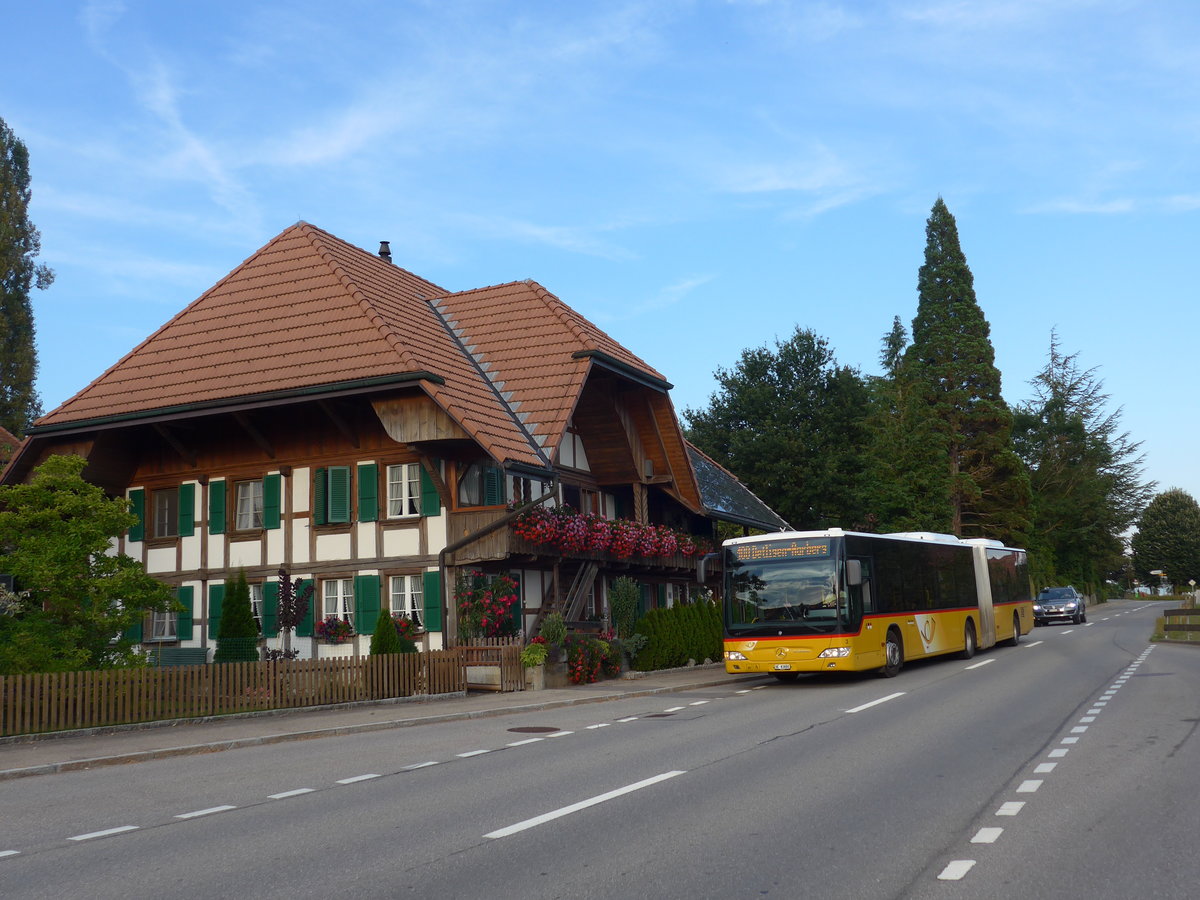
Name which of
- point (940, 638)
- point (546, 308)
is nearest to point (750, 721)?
point (940, 638)

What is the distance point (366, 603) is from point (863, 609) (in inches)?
425

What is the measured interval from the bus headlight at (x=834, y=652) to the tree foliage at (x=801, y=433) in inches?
1046

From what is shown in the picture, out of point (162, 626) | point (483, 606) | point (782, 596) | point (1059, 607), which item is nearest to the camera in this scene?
point (782, 596)

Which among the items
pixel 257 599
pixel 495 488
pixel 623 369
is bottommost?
pixel 257 599

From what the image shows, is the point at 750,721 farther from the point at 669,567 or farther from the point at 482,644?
the point at 669,567

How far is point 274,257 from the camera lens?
105 ft

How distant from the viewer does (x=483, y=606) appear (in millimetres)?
25172

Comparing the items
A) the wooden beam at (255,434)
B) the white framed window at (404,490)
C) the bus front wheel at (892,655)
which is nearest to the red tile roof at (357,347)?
the wooden beam at (255,434)

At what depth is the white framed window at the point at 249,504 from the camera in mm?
28312

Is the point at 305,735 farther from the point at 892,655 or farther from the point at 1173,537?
the point at 1173,537

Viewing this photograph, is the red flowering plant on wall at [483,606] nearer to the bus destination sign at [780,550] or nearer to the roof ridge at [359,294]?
the roof ridge at [359,294]

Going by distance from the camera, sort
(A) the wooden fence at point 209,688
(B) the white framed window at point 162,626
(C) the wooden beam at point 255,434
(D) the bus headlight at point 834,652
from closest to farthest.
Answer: (A) the wooden fence at point 209,688 < (D) the bus headlight at point 834,652 < (C) the wooden beam at point 255,434 < (B) the white framed window at point 162,626

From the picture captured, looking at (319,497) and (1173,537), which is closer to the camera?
(319,497)

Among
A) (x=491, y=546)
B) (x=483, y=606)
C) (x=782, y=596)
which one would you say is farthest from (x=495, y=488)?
(x=782, y=596)
